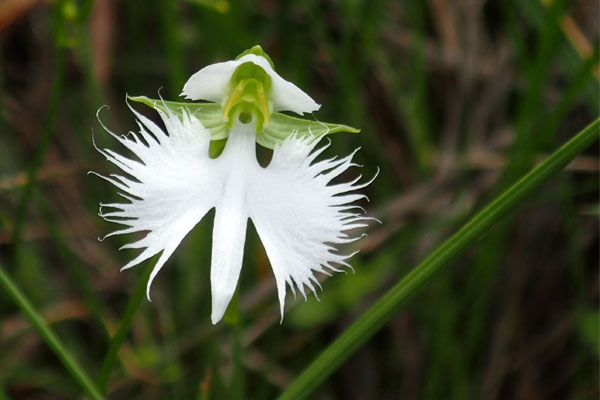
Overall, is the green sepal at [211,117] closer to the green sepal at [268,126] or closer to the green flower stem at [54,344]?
the green sepal at [268,126]

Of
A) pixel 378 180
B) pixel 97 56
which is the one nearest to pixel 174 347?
A: pixel 378 180

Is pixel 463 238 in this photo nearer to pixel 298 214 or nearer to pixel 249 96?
pixel 298 214

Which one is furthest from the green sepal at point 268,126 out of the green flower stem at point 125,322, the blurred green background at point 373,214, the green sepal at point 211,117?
the blurred green background at point 373,214

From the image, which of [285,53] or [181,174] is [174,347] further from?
[181,174]

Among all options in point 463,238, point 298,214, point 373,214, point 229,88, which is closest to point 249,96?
point 229,88

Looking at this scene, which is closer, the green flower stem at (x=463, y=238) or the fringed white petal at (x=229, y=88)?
the green flower stem at (x=463, y=238)

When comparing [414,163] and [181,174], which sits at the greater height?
[414,163]
